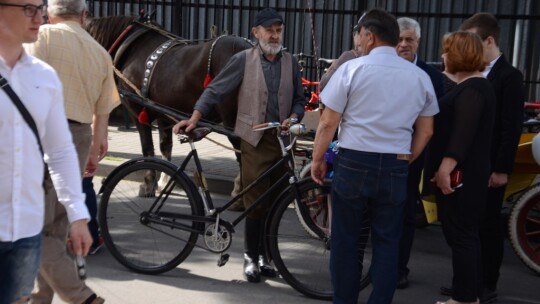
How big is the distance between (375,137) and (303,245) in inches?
58.3

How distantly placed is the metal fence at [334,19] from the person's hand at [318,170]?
16.3ft

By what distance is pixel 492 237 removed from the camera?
5.45m

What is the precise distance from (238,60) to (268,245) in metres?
1.19

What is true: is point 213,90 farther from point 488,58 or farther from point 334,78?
point 488,58

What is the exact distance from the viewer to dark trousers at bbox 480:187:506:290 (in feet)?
17.7

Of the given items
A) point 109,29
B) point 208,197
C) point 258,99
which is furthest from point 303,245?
point 109,29

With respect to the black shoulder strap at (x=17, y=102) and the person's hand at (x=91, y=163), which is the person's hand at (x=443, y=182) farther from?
the black shoulder strap at (x=17, y=102)

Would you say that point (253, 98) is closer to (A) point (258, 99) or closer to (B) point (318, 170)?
(A) point (258, 99)

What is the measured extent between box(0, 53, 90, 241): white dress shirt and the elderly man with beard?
2.32 metres

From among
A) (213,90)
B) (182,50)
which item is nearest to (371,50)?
(213,90)

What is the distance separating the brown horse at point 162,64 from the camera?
7496mm

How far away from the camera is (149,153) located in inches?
326

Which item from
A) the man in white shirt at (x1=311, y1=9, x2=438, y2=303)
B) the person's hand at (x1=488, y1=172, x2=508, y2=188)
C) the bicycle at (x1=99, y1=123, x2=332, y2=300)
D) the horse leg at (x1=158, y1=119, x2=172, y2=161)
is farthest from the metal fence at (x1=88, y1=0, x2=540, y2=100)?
the man in white shirt at (x1=311, y1=9, x2=438, y2=303)

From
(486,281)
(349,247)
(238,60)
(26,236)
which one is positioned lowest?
(486,281)
